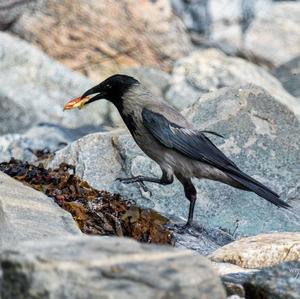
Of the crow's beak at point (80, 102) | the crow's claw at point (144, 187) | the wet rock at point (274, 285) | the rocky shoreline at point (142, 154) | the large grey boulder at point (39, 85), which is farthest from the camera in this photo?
the large grey boulder at point (39, 85)

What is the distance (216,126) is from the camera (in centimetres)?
1119

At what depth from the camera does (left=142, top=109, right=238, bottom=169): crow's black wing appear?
32.5 ft

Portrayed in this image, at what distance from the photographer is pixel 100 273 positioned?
4.47m

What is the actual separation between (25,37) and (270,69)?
4.62m

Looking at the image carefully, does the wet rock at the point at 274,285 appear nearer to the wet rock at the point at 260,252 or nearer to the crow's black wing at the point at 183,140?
the wet rock at the point at 260,252

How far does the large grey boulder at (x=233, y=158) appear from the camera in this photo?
10.3 meters

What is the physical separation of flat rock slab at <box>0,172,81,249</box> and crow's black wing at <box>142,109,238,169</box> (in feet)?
6.40

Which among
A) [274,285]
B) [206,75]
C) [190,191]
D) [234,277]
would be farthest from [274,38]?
[274,285]

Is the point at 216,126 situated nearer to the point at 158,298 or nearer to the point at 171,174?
the point at 171,174

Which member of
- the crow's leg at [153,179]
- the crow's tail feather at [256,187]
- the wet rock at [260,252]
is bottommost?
the crow's leg at [153,179]

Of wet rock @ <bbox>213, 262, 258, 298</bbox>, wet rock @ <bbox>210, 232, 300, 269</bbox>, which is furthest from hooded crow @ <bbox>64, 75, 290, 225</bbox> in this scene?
wet rock @ <bbox>213, 262, 258, 298</bbox>

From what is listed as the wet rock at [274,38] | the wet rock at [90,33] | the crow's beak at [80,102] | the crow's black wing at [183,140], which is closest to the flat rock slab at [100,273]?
the crow's black wing at [183,140]

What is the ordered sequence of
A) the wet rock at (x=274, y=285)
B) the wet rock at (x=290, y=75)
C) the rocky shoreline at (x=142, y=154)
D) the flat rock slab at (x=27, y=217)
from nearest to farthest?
the rocky shoreline at (x=142, y=154) < the wet rock at (x=274, y=285) < the flat rock slab at (x=27, y=217) < the wet rock at (x=290, y=75)

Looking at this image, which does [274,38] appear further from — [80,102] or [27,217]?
[27,217]
